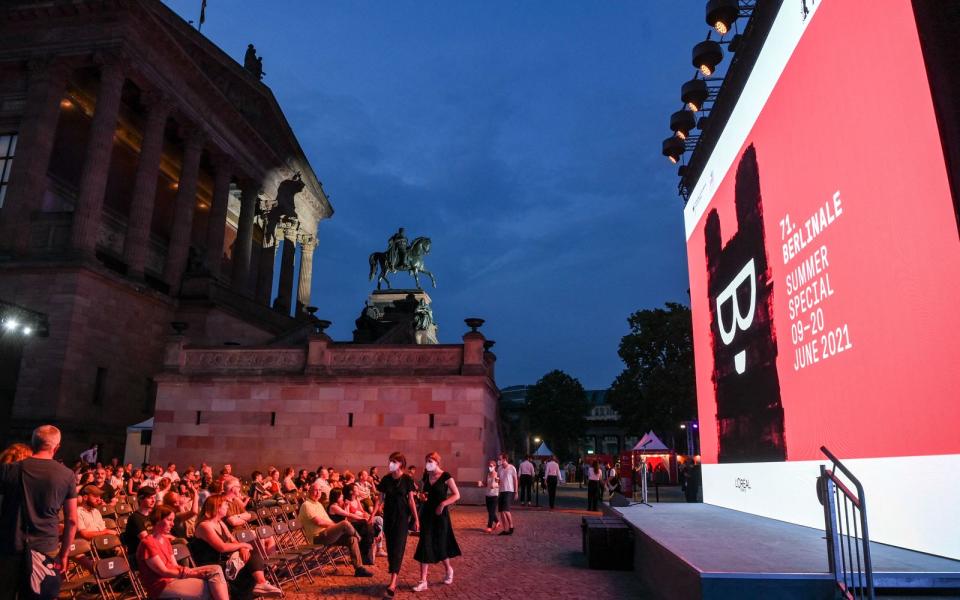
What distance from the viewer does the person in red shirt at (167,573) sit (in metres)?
5.89

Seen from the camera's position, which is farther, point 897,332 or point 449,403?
point 449,403

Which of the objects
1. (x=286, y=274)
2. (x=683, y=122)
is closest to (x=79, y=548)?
(x=683, y=122)

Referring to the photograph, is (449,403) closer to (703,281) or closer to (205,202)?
(703,281)

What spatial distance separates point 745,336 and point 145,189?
29142 millimetres

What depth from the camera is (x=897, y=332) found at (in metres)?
5.86

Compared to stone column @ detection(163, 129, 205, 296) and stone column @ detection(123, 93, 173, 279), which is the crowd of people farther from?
stone column @ detection(163, 129, 205, 296)

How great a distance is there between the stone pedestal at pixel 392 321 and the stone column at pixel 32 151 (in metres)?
15.0

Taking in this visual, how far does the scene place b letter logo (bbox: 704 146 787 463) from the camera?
9325 millimetres

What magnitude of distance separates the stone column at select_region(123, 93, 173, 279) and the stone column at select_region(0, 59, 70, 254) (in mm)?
3711

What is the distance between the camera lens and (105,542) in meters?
7.13

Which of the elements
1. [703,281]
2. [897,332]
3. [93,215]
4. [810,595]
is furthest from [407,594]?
[93,215]

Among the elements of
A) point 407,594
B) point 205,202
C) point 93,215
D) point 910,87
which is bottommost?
point 407,594

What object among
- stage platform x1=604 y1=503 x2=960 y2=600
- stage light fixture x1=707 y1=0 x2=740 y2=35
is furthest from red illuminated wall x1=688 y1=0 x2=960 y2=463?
stage light fixture x1=707 y1=0 x2=740 y2=35

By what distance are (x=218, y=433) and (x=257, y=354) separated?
3093 millimetres
